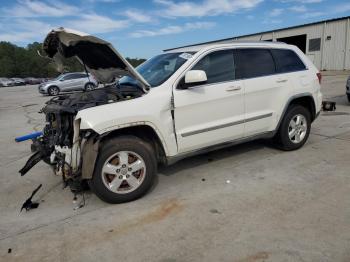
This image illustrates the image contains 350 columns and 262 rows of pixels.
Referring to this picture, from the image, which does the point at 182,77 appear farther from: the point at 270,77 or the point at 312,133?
the point at 312,133

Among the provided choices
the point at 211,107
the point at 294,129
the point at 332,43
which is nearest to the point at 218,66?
the point at 211,107

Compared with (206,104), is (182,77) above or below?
above

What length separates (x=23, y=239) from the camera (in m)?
3.18

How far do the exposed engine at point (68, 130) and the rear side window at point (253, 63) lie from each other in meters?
1.59

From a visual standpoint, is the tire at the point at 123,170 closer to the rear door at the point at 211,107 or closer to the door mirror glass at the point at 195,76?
the rear door at the point at 211,107

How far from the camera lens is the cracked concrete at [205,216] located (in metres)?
2.82

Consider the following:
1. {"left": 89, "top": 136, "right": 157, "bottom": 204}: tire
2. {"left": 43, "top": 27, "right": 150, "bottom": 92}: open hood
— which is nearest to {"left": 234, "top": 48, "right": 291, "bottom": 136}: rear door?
{"left": 43, "top": 27, "right": 150, "bottom": 92}: open hood

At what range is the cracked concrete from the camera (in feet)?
9.26

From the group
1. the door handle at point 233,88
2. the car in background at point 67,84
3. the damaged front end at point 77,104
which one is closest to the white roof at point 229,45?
the door handle at point 233,88

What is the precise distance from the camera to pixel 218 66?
4.41 m

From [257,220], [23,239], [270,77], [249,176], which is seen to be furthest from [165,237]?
[270,77]

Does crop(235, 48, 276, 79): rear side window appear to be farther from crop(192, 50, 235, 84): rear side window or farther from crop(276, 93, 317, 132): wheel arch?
crop(276, 93, 317, 132): wheel arch

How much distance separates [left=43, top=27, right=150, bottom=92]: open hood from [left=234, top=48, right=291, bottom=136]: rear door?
1.59 m

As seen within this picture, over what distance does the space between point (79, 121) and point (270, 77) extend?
9.63ft
